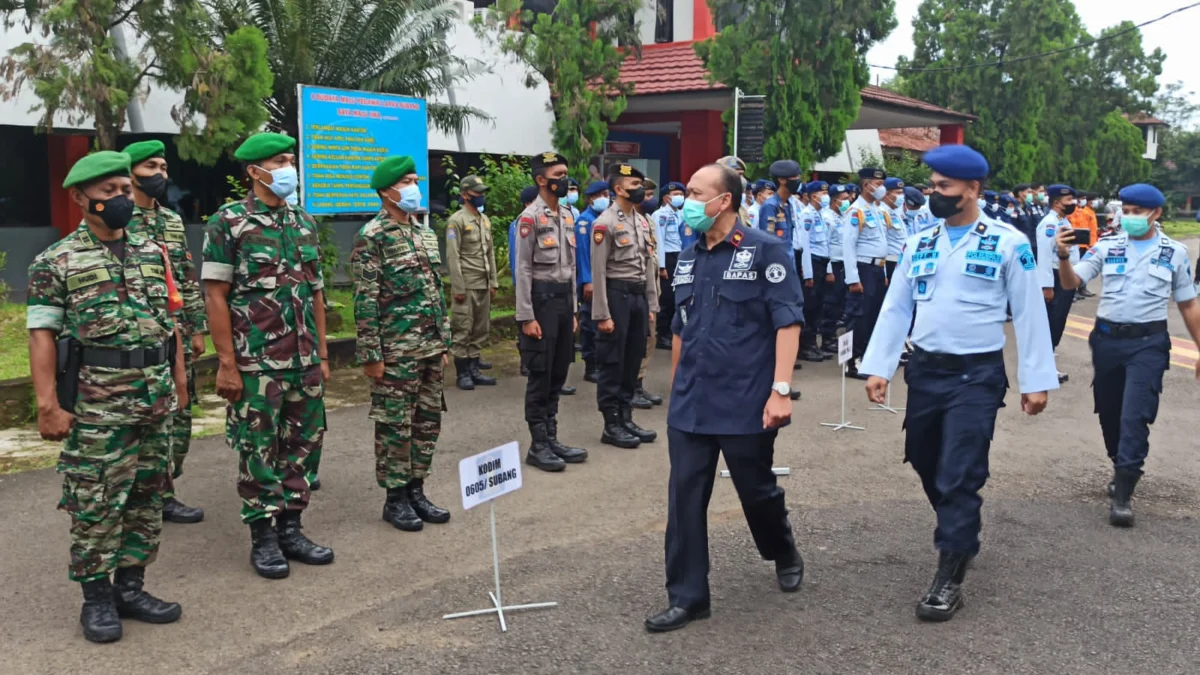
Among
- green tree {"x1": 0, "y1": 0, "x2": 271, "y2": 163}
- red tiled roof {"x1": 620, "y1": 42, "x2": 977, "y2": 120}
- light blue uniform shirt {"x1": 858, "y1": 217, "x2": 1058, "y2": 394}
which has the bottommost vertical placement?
light blue uniform shirt {"x1": 858, "y1": 217, "x2": 1058, "y2": 394}

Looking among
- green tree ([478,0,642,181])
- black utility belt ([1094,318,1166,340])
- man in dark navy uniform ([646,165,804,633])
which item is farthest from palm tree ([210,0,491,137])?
black utility belt ([1094,318,1166,340])

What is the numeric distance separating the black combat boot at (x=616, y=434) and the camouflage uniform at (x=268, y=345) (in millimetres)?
2963

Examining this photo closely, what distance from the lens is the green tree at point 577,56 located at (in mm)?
15688

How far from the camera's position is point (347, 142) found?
10703 millimetres

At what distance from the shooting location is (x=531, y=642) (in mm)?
4273

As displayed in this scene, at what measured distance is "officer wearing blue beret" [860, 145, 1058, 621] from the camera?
4.60 metres

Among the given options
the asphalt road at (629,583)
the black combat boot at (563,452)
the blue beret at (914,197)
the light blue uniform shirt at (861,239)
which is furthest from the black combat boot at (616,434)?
the blue beret at (914,197)

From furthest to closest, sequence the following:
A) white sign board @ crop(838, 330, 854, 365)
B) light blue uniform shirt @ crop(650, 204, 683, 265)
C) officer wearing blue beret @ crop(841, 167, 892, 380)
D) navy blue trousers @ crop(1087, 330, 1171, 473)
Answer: light blue uniform shirt @ crop(650, 204, 683, 265)
officer wearing blue beret @ crop(841, 167, 892, 380)
white sign board @ crop(838, 330, 854, 365)
navy blue trousers @ crop(1087, 330, 1171, 473)

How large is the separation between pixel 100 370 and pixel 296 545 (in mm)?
1428

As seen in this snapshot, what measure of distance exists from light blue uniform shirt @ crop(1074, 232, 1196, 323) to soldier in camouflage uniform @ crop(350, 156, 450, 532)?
152 inches

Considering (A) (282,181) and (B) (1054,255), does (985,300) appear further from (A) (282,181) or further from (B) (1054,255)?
(B) (1054,255)

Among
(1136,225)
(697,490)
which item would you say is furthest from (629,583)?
(1136,225)

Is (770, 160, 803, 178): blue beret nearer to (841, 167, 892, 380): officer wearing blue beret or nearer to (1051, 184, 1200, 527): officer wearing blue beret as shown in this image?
(841, 167, 892, 380): officer wearing blue beret

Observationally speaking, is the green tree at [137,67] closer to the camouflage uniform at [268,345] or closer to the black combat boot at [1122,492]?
the camouflage uniform at [268,345]
